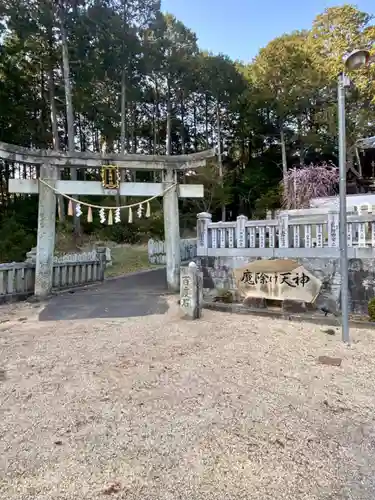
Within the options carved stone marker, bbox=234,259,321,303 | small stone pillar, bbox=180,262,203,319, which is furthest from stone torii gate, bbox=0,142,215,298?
small stone pillar, bbox=180,262,203,319

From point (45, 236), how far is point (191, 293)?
13.8 ft

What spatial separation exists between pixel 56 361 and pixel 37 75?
2008 centimetres

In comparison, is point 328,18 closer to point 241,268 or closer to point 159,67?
point 159,67

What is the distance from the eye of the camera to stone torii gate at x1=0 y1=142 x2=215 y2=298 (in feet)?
27.1

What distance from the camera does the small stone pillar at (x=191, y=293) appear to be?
619cm

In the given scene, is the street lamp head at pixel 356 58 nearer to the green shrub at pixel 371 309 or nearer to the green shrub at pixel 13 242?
the green shrub at pixel 371 309

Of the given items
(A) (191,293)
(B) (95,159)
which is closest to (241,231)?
(A) (191,293)

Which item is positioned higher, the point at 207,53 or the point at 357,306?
the point at 207,53

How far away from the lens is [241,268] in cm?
704

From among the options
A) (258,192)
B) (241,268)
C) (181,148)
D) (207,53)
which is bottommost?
(241,268)

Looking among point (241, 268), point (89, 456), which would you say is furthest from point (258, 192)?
point (89, 456)

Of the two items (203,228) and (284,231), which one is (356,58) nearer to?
(284,231)

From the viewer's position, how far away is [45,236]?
830cm

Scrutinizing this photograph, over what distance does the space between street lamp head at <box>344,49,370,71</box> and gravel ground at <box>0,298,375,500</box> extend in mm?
3579
